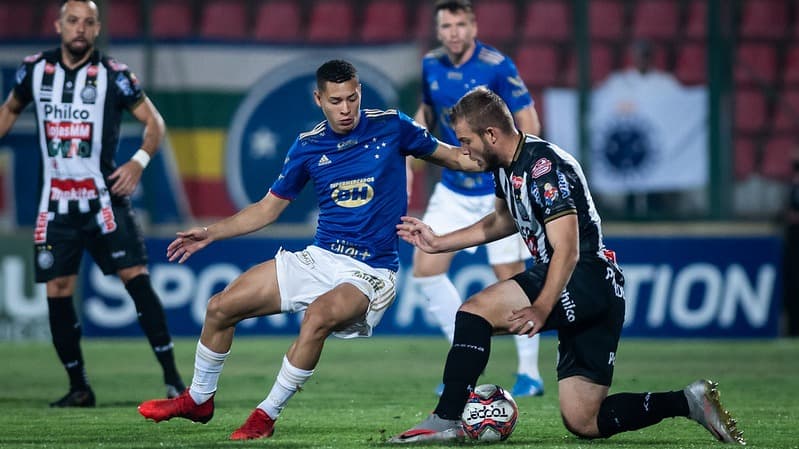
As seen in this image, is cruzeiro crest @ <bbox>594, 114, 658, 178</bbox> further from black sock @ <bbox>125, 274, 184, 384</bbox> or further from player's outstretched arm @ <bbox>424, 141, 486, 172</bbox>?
player's outstretched arm @ <bbox>424, 141, 486, 172</bbox>

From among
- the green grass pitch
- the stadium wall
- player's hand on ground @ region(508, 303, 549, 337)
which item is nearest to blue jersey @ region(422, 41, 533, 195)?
the green grass pitch

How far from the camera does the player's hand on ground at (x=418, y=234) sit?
20.1 ft

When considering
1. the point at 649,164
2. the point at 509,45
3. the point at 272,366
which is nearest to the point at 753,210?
the point at 649,164

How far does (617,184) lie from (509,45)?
185 cm

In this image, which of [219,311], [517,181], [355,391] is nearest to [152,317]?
[355,391]

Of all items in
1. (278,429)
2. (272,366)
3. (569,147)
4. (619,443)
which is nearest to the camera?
(619,443)

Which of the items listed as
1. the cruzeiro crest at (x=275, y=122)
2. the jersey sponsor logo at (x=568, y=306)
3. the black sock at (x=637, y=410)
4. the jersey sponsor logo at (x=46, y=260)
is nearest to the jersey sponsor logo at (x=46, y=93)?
the jersey sponsor logo at (x=46, y=260)

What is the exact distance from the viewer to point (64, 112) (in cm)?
777

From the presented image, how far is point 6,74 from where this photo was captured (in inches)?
507

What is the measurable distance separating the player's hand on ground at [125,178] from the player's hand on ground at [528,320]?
3227mm

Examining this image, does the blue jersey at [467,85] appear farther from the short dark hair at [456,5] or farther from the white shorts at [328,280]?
the white shorts at [328,280]

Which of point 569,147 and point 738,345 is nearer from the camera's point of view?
point 738,345

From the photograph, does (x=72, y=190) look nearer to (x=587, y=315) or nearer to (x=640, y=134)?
(x=587, y=315)

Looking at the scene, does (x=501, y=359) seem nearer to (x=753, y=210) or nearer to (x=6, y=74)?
(x=753, y=210)
